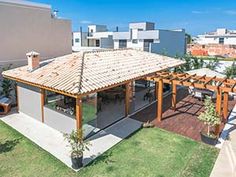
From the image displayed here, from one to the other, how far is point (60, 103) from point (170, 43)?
134 feet

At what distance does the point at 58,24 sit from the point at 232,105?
20.0m

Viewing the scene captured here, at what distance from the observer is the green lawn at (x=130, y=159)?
11.0 meters

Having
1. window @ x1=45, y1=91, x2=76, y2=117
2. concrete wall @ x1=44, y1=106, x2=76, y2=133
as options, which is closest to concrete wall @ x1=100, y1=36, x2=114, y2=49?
window @ x1=45, y1=91, x2=76, y2=117

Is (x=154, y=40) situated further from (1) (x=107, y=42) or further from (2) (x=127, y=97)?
(2) (x=127, y=97)

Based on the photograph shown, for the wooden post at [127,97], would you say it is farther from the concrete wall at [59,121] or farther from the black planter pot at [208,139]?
the black planter pot at [208,139]

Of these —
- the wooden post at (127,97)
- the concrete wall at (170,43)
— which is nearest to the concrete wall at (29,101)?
the wooden post at (127,97)

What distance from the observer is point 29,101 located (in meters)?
17.4

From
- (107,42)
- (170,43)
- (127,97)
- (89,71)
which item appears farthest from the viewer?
(107,42)

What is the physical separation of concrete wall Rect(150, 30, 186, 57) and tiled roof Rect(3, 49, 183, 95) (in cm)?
2462

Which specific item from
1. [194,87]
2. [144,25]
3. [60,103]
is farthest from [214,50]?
[60,103]

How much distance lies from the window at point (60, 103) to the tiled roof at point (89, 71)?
4.48 feet

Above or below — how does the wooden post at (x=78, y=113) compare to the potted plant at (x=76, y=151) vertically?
above

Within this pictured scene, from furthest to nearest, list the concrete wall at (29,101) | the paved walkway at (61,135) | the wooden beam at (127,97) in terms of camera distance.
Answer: the wooden beam at (127,97)
the concrete wall at (29,101)
the paved walkway at (61,135)

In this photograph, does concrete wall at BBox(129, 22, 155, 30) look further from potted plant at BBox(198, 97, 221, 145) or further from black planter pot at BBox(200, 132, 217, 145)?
black planter pot at BBox(200, 132, 217, 145)
